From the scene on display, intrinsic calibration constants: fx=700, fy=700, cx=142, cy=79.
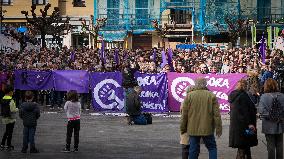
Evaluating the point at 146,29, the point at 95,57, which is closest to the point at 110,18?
the point at 146,29

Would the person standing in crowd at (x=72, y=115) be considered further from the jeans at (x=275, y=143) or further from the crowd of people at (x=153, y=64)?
the crowd of people at (x=153, y=64)

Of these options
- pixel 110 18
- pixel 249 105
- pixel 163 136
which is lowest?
pixel 163 136

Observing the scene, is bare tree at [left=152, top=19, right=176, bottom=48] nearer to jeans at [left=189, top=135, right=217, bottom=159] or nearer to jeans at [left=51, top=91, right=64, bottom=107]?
jeans at [left=51, top=91, right=64, bottom=107]

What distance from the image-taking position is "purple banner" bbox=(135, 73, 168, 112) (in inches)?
920

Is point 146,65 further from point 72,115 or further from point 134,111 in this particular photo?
point 72,115

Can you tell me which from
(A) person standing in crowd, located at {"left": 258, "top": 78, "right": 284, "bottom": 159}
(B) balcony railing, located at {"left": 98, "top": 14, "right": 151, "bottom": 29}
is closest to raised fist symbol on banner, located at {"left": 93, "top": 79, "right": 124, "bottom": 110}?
(A) person standing in crowd, located at {"left": 258, "top": 78, "right": 284, "bottom": 159}

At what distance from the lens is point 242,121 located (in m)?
12.2

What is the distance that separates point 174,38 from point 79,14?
9.42 meters

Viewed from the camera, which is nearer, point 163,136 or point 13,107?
point 13,107

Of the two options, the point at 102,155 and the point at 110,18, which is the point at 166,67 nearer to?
the point at 102,155

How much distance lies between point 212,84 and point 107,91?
372 cm

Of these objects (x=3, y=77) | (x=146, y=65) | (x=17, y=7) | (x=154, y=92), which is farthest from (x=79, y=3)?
(x=154, y=92)

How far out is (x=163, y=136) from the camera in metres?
17.4

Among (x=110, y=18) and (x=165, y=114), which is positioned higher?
(x=110, y=18)
